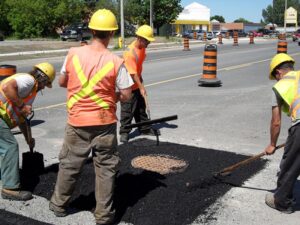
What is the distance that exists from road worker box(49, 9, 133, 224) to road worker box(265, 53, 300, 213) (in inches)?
54.7

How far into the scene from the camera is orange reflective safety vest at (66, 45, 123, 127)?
3.64m

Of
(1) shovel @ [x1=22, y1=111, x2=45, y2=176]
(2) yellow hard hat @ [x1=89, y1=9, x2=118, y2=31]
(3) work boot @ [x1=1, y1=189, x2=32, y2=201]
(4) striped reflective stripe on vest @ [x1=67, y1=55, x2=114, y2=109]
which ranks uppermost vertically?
(2) yellow hard hat @ [x1=89, y1=9, x2=118, y2=31]

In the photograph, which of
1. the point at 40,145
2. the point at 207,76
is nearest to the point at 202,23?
the point at 207,76

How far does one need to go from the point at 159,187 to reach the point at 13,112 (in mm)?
1776

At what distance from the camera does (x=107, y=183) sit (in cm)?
379

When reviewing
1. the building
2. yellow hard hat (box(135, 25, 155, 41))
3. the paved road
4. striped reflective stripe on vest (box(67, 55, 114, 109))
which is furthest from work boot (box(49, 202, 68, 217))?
the building

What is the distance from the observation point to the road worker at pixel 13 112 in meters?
4.23

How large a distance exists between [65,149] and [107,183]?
0.50m

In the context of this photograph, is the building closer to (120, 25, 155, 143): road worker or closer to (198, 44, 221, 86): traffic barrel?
(198, 44, 221, 86): traffic barrel

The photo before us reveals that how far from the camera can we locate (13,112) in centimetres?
437

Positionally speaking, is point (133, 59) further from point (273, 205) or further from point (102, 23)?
point (273, 205)

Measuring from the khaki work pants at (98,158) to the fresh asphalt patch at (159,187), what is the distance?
0.30 metres

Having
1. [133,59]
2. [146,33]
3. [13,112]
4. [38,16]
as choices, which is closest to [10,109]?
[13,112]

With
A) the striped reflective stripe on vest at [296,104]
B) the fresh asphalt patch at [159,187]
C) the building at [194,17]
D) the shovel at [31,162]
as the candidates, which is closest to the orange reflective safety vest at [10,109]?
the shovel at [31,162]
